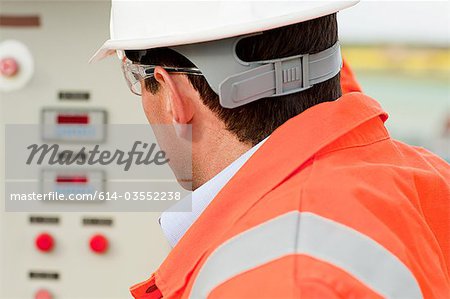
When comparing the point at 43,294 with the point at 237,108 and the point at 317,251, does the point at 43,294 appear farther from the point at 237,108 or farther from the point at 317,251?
the point at 317,251

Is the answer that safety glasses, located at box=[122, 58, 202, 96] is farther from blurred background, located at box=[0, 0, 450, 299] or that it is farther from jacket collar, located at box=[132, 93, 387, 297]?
blurred background, located at box=[0, 0, 450, 299]

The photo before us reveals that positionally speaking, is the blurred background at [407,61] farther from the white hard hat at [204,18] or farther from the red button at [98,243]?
the white hard hat at [204,18]

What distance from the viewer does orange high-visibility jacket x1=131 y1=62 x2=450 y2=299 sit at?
3.00 ft

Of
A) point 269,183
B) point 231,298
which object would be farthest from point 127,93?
point 231,298

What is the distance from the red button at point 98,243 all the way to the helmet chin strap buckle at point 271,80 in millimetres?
1042

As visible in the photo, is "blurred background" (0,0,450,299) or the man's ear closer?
the man's ear

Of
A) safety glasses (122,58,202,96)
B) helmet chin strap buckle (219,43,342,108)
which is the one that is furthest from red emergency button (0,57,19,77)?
helmet chin strap buckle (219,43,342,108)

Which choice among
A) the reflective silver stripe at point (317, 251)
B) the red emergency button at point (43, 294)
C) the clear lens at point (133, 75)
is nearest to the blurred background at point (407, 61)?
the red emergency button at point (43, 294)

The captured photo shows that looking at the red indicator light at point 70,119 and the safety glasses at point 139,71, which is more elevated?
the safety glasses at point 139,71

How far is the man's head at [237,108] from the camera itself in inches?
44.4

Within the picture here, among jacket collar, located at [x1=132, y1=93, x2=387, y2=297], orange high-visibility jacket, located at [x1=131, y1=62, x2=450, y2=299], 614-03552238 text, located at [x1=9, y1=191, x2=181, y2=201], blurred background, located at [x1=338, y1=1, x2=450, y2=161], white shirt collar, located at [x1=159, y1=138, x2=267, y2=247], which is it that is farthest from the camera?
blurred background, located at [x1=338, y1=1, x2=450, y2=161]

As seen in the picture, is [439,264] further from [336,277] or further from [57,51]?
[57,51]

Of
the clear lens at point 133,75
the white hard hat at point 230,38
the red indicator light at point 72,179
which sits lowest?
the red indicator light at point 72,179

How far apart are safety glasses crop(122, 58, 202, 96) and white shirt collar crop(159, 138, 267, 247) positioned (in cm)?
15
